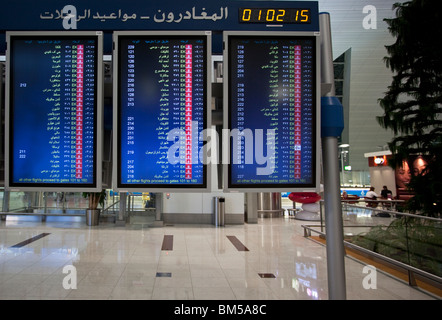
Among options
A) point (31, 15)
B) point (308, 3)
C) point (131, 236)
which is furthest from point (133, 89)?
point (131, 236)

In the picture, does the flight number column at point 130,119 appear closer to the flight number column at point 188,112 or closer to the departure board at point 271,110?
the flight number column at point 188,112

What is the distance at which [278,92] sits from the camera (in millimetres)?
2645

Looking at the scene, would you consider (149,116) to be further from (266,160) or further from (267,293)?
(267,293)

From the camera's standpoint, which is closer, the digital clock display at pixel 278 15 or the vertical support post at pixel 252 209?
the digital clock display at pixel 278 15

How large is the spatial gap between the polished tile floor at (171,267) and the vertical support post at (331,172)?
227cm

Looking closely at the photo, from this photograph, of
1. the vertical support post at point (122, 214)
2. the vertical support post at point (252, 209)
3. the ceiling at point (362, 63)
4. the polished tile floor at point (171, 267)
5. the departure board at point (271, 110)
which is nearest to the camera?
the departure board at point (271, 110)

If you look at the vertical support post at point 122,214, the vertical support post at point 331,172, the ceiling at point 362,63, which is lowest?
the vertical support post at point 122,214

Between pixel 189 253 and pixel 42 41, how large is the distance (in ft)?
18.0

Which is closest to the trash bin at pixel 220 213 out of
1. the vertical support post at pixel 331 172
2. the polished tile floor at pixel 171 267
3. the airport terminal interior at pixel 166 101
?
the polished tile floor at pixel 171 267

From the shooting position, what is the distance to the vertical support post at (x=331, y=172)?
2346 mm

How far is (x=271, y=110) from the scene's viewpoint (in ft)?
8.63

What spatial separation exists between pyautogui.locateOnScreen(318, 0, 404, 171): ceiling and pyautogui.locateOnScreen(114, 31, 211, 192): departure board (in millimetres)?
21102

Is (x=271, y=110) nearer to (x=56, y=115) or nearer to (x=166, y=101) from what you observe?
(x=166, y=101)

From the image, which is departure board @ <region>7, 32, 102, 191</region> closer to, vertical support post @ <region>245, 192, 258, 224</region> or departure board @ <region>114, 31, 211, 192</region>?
departure board @ <region>114, 31, 211, 192</region>
